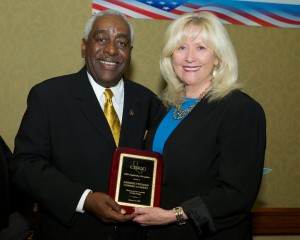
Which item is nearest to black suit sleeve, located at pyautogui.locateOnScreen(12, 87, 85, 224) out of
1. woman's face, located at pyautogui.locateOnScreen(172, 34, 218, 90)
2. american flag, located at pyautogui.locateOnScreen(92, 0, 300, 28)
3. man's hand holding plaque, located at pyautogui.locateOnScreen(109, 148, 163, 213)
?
man's hand holding plaque, located at pyautogui.locateOnScreen(109, 148, 163, 213)

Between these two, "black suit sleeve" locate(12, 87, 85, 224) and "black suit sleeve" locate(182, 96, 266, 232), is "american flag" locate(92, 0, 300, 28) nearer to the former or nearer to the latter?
"black suit sleeve" locate(12, 87, 85, 224)

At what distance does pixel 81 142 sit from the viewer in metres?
2.29

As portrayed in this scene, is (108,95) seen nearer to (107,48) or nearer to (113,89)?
(113,89)

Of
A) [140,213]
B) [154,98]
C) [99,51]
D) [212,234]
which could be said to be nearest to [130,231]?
[140,213]

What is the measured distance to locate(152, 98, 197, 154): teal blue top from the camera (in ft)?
7.80

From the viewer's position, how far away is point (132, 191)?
2148 mm

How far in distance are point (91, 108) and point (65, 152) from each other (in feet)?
0.93

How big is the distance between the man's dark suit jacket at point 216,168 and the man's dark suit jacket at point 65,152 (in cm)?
33

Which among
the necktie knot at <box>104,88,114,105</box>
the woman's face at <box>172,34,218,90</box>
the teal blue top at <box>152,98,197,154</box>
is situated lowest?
the teal blue top at <box>152,98,197,154</box>

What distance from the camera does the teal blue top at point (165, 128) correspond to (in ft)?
7.80

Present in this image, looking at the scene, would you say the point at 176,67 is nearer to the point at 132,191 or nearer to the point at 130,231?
the point at 132,191

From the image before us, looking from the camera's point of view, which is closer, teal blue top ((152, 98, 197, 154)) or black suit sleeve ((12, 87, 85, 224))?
black suit sleeve ((12, 87, 85, 224))

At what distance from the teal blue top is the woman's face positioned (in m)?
0.11

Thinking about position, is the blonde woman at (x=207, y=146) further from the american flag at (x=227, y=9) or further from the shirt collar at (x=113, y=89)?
the american flag at (x=227, y=9)
